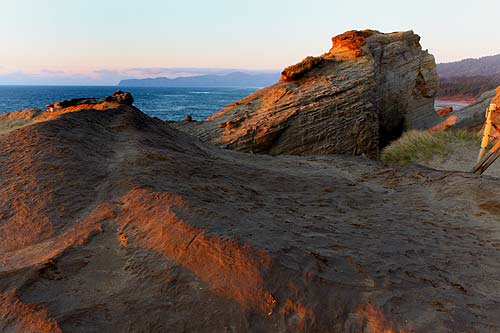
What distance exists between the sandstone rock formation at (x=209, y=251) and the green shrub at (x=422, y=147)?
19.1 ft

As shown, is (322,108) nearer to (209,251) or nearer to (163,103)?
(209,251)

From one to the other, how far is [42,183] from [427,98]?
15.0m

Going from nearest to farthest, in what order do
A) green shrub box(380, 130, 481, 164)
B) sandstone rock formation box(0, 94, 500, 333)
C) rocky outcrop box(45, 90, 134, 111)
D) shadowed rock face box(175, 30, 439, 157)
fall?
1. sandstone rock formation box(0, 94, 500, 333)
2. rocky outcrop box(45, 90, 134, 111)
3. shadowed rock face box(175, 30, 439, 157)
4. green shrub box(380, 130, 481, 164)

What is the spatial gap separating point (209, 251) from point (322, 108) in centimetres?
890

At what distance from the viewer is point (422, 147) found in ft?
37.2

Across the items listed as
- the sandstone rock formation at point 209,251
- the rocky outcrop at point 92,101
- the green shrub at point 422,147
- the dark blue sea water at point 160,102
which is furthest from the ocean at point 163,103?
the sandstone rock formation at point 209,251

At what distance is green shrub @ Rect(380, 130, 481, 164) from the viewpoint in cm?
1113

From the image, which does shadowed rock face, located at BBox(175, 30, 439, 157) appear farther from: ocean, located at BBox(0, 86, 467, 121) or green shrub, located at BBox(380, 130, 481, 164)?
ocean, located at BBox(0, 86, 467, 121)

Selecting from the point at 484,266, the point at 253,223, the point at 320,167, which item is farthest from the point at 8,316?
the point at 320,167

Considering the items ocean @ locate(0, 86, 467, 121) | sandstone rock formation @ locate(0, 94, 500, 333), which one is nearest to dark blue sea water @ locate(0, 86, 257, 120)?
ocean @ locate(0, 86, 467, 121)

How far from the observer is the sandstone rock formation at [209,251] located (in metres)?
2.29

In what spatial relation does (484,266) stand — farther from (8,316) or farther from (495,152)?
(495,152)

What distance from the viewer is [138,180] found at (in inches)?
158

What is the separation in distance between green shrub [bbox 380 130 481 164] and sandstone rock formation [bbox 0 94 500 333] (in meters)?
5.83
